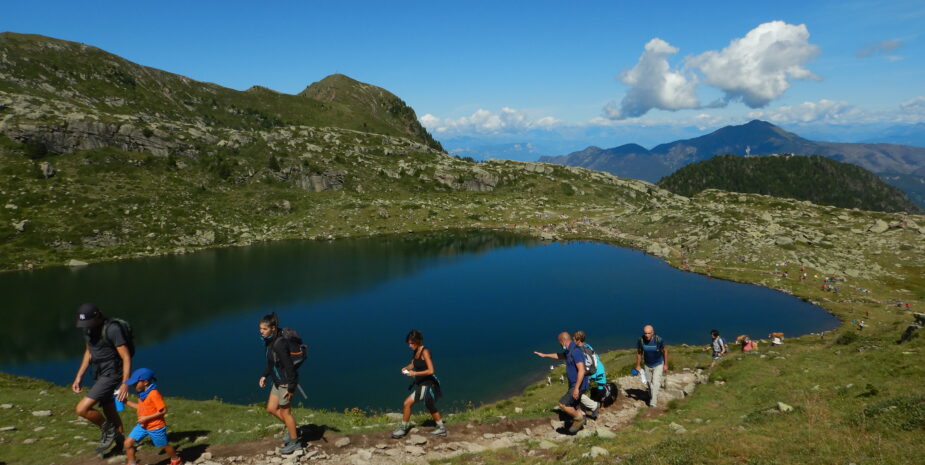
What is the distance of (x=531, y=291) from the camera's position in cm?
6159

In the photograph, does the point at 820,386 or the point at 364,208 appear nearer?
the point at 820,386

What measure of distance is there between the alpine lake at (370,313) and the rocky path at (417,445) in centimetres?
1399

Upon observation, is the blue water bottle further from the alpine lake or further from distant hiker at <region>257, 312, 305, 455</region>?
the alpine lake

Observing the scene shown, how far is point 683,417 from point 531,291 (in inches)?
1734

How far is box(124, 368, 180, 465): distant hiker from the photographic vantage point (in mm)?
11688

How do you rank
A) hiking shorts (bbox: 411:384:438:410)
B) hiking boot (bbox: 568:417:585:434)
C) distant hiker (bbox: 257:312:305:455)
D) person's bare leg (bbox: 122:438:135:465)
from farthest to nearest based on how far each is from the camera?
hiking boot (bbox: 568:417:585:434) → hiking shorts (bbox: 411:384:438:410) → distant hiker (bbox: 257:312:305:455) → person's bare leg (bbox: 122:438:135:465)

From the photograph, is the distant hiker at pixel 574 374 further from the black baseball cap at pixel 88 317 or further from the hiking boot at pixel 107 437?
the hiking boot at pixel 107 437

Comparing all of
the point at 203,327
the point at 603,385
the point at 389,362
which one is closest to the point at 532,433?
the point at 603,385

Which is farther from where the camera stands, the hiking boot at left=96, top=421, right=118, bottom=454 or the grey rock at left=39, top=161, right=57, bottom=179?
the grey rock at left=39, top=161, right=57, bottom=179

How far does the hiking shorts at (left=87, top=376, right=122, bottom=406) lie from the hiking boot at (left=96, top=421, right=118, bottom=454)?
1301 millimetres

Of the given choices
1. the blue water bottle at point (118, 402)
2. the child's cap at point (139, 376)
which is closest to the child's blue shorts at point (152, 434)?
the blue water bottle at point (118, 402)

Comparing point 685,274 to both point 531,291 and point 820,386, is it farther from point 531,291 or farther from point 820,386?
point 820,386

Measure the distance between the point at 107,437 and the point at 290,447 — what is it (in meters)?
6.09

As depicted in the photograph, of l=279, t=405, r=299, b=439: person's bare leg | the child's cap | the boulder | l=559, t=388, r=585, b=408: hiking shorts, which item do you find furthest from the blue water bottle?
the boulder
